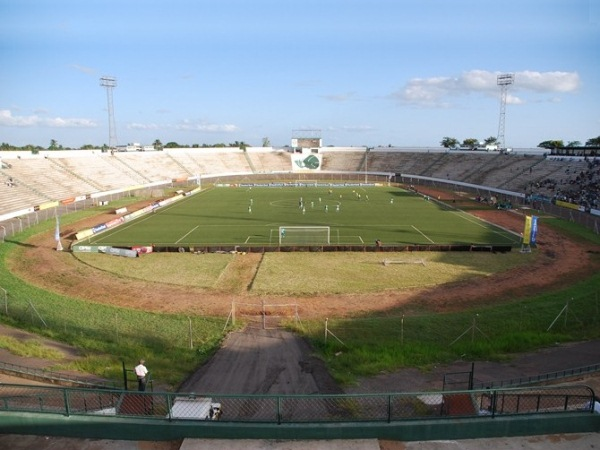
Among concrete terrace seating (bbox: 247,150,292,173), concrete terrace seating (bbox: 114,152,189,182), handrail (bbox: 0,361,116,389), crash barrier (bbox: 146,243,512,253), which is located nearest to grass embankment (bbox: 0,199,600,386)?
handrail (bbox: 0,361,116,389)

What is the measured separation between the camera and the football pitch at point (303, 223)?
41781mm

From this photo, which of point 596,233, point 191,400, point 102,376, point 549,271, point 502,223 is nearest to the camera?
point 191,400

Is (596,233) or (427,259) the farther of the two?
(596,233)

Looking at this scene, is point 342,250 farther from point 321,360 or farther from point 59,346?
point 59,346

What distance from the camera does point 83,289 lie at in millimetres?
28469

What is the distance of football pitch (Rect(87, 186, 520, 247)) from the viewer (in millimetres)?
41781

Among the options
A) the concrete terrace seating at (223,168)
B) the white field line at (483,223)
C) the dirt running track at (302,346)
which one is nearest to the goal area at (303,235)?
the dirt running track at (302,346)

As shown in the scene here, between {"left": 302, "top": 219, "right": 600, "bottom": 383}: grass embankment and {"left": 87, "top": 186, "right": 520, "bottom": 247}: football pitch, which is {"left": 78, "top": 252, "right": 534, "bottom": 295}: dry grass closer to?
{"left": 87, "top": 186, "right": 520, "bottom": 247}: football pitch

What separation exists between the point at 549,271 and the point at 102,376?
29.3m

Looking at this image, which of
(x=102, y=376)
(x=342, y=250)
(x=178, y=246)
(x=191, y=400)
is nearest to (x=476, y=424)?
(x=191, y=400)

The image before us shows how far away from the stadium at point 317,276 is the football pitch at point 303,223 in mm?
278

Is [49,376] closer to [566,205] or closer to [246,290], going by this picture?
[246,290]

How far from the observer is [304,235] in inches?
1695

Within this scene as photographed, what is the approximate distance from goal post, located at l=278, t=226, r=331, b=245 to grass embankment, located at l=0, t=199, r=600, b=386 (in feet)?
28.9
